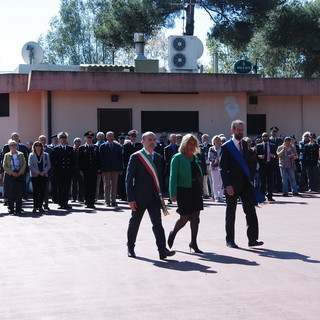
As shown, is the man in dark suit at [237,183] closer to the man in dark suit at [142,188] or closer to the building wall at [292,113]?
the man in dark suit at [142,188]

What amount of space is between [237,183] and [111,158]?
8015 mm

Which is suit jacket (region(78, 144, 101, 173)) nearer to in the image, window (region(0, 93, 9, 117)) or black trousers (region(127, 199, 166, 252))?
window (region(0, 93, 9, 117))

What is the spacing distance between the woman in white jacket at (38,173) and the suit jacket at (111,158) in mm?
1750

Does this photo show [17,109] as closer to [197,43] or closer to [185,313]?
[197,43]

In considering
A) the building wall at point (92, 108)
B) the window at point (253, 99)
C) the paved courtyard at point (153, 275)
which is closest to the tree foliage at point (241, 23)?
the window at point (253, 99)

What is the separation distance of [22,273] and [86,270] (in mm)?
828

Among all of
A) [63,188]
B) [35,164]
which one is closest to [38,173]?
[35,164]

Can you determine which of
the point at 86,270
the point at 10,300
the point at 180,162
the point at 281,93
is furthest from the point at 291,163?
the point at 10,300

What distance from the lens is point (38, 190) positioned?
57.9 feet

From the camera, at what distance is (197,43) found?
28094 mm

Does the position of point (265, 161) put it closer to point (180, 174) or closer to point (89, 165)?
point (89, 165)

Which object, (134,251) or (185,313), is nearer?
(185,313)

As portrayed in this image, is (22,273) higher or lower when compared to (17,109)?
lower

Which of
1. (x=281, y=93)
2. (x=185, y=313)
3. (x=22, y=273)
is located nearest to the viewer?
(x=185, y=313)
